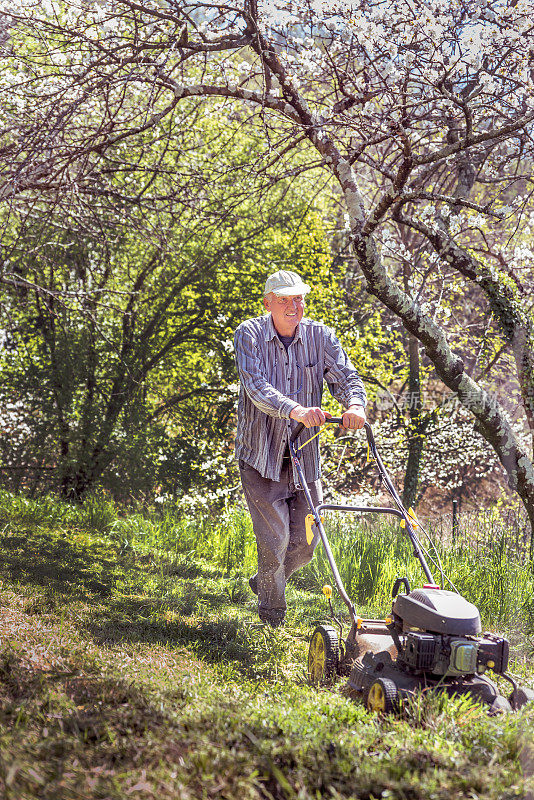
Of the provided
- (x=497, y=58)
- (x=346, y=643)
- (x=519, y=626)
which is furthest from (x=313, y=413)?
(x=497, y=58)

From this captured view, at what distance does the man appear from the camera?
4387 mm

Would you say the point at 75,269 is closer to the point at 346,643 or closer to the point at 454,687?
the point at 346,643

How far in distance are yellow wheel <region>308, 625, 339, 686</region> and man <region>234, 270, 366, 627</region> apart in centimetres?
75

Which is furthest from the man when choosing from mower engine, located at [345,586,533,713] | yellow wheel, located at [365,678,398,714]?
yellow wheel, located at [365,678,398,714]

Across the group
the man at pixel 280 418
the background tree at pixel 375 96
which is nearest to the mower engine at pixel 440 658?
the man at pixel 280 418

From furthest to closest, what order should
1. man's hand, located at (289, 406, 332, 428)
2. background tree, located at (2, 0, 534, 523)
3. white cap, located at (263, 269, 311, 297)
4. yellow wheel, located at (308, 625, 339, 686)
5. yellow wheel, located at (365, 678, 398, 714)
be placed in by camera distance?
background tree, located at (2, 0, 534, 523), white cap, located at (263, 269, 311, 297), man's hand, located at (289, 406, 332, 428), yellow wheel, located at (308, 625, 339, 686), yellow wheel, located at (365, 678, 398, 714)

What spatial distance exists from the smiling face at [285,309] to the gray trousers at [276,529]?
81cm

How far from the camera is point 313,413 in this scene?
3.76 meters

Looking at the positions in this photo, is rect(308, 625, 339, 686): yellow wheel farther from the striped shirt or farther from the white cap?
the white cap

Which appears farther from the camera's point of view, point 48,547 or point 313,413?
point 48,547

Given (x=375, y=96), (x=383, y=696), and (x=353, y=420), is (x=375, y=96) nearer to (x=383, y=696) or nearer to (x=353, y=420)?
(x=353, y=420)

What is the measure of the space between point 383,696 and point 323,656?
2.19 ft

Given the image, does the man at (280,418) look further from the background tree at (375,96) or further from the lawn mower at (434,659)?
the background tree at (375,96)

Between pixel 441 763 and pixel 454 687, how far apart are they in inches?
29.0
